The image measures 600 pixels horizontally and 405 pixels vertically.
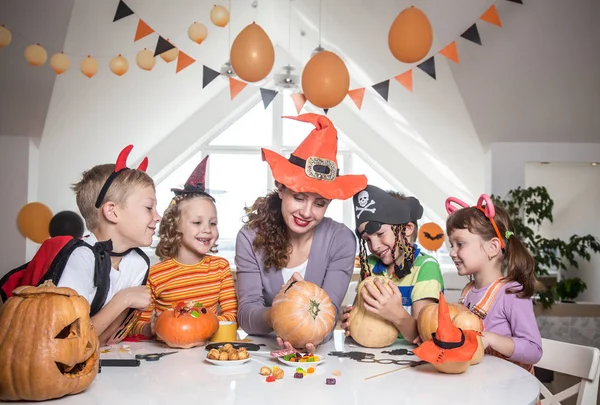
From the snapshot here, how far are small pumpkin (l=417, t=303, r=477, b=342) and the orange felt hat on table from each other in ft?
1.64

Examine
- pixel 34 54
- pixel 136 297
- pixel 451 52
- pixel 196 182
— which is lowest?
pixel 136 297

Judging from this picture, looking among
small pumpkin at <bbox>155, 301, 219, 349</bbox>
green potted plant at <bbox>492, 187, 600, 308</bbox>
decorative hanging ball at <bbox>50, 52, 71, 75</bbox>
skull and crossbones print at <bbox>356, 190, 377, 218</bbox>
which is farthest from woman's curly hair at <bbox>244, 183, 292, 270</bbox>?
green potted plant at <bbox>492, 187, 600, 308</bbox>

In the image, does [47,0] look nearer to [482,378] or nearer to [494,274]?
[494,274]

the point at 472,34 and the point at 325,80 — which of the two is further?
the point at 472,34

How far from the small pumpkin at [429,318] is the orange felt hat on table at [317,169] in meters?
0.50

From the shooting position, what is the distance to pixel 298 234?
8.52ft

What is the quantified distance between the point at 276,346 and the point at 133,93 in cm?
554

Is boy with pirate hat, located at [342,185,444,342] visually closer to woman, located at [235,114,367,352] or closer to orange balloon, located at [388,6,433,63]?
woman, located at [235,114,367,352]

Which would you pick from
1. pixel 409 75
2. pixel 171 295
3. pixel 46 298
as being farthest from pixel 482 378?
pixel 409 75

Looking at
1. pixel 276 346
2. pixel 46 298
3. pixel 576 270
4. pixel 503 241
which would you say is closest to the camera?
pixel 46 298

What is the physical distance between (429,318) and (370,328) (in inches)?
9.6

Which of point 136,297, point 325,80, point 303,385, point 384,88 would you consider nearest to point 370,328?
point 303,385

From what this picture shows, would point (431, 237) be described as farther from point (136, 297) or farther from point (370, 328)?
point (136, 297)

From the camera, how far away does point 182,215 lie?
289 centimetres
